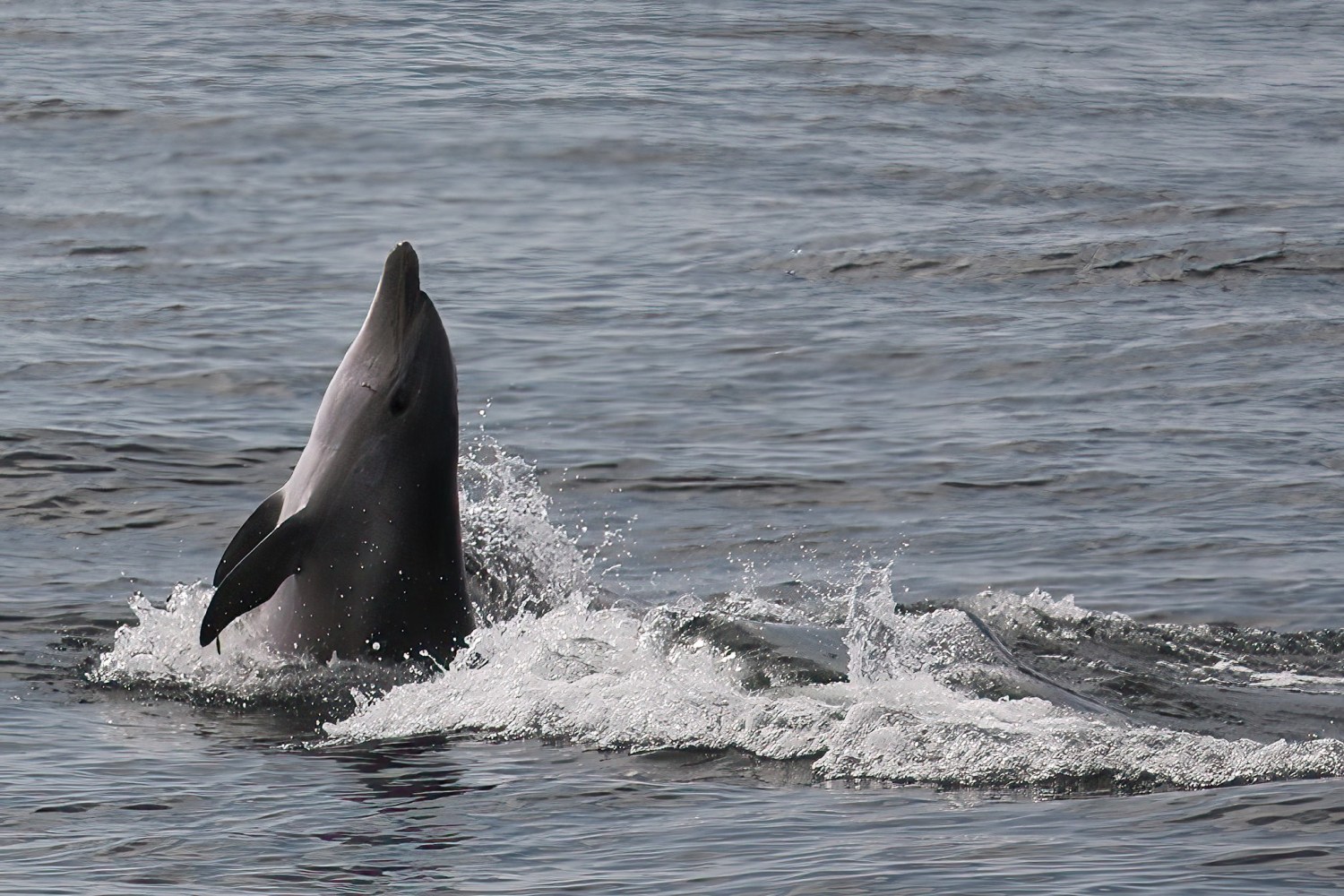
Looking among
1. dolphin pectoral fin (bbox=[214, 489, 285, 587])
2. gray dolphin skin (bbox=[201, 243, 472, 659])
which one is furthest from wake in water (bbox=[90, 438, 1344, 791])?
dolphin pectoral fin (bbox=[214, 489, 285, 587])

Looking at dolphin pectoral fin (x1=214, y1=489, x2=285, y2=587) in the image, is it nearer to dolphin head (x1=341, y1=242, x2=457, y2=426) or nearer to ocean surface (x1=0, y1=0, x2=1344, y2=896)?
ocean surface (x1=0, y1=0, x2=1344, y2=896)

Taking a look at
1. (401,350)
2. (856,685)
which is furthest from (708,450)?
(856,685)

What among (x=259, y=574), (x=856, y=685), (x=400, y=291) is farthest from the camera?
(x=400, y=291)

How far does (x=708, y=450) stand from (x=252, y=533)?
255 inches

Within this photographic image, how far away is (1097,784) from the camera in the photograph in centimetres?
916

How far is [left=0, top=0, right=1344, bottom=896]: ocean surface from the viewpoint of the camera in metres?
8.78

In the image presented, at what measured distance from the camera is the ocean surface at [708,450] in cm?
878

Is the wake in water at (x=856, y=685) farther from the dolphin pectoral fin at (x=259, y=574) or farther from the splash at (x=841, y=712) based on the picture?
the dolphin pectoral fin at (x=259, y=574)

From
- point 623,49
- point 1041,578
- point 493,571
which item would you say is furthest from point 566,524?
point 623,49

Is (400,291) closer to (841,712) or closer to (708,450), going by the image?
(841,712)

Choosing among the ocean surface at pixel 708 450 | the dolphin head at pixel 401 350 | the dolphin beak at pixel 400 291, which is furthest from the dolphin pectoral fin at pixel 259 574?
the dolphin beak at pixel 400 291

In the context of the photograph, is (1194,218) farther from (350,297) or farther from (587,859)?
(587,859)

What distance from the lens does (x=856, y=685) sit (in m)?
10.4

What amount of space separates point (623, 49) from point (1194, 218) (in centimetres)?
1293
